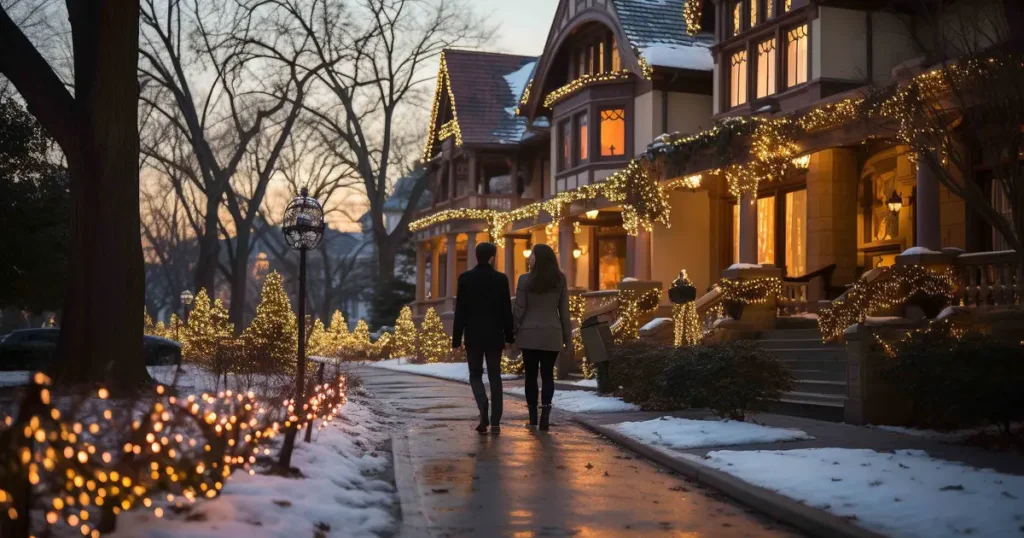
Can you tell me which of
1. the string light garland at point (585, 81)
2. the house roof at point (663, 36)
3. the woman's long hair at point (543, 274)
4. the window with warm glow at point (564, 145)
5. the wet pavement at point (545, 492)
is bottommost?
the wet pavement at point (545, 492)

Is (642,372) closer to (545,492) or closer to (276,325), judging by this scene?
(545,492)

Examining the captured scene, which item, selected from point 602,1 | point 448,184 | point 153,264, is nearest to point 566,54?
point 602,1

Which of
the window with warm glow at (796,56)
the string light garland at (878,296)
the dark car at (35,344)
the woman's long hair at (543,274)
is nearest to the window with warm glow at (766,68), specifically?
the window with warm glow at (796,56)

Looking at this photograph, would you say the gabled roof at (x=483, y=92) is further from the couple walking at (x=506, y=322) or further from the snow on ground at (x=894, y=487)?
the snow on ground at (x=894, y=487)

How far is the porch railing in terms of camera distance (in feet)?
50.8

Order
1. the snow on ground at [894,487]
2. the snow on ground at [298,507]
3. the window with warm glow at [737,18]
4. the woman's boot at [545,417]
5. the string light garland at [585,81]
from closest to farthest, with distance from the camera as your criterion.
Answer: the snow on ground at [298,507] < the snow on ground at [894,487] < the woman's boot at [545,417] < the window with warm glow at [737,18] < the string light garland at [585,81]

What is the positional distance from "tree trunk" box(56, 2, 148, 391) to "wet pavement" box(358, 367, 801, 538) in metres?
4.75

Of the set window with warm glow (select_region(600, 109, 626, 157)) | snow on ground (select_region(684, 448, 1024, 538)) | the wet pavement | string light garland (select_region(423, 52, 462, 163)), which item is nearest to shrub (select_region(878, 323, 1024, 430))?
snow on ground (select_region(684, 448, 1024, 538))

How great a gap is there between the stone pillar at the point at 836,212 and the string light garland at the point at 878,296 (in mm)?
6246

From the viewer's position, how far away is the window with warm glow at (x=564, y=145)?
114ft

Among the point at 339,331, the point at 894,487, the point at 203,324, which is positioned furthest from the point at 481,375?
the point at 339,331

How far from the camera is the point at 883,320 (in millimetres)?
14898

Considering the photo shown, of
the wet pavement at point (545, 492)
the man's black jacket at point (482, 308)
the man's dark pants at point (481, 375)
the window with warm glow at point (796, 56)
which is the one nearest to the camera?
the wet pavement at point (545, 492)

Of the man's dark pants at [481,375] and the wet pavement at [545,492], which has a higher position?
the man's dark pants at [481,375]
